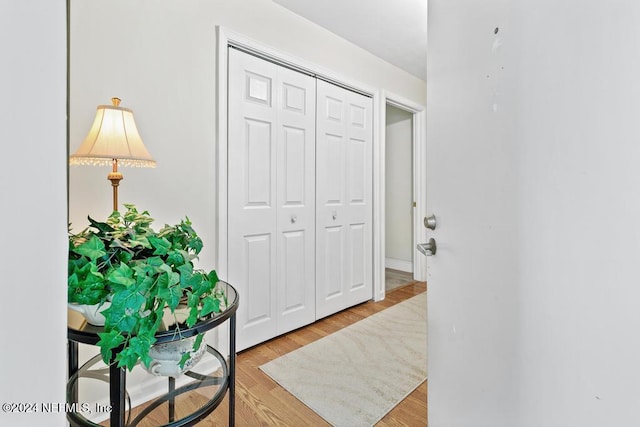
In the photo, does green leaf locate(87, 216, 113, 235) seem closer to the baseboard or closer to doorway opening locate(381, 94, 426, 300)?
doorway opening locate(381, 94, 426, 300)

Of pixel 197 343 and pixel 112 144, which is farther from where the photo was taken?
pixel 112 144

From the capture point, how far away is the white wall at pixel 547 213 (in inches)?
14.7

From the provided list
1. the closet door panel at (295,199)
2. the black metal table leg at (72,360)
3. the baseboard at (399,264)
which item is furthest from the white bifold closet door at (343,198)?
the black metal table leg at (72,360)

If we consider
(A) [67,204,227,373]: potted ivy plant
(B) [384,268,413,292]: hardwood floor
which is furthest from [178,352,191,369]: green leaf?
(B) [384,268,413,292]: hardwood floor

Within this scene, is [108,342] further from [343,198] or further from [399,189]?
[399,189]

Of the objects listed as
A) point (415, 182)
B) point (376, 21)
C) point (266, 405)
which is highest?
point (376, 21)

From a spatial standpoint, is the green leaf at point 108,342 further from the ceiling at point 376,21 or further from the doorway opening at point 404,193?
the doorway opening at point 404,193

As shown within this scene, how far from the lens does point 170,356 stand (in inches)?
31.9

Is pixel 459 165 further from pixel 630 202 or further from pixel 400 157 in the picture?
pixel 400 157

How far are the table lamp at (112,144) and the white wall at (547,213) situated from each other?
1.15m

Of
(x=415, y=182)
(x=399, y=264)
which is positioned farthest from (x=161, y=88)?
(x=399, y=264)

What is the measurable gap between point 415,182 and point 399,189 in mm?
478
